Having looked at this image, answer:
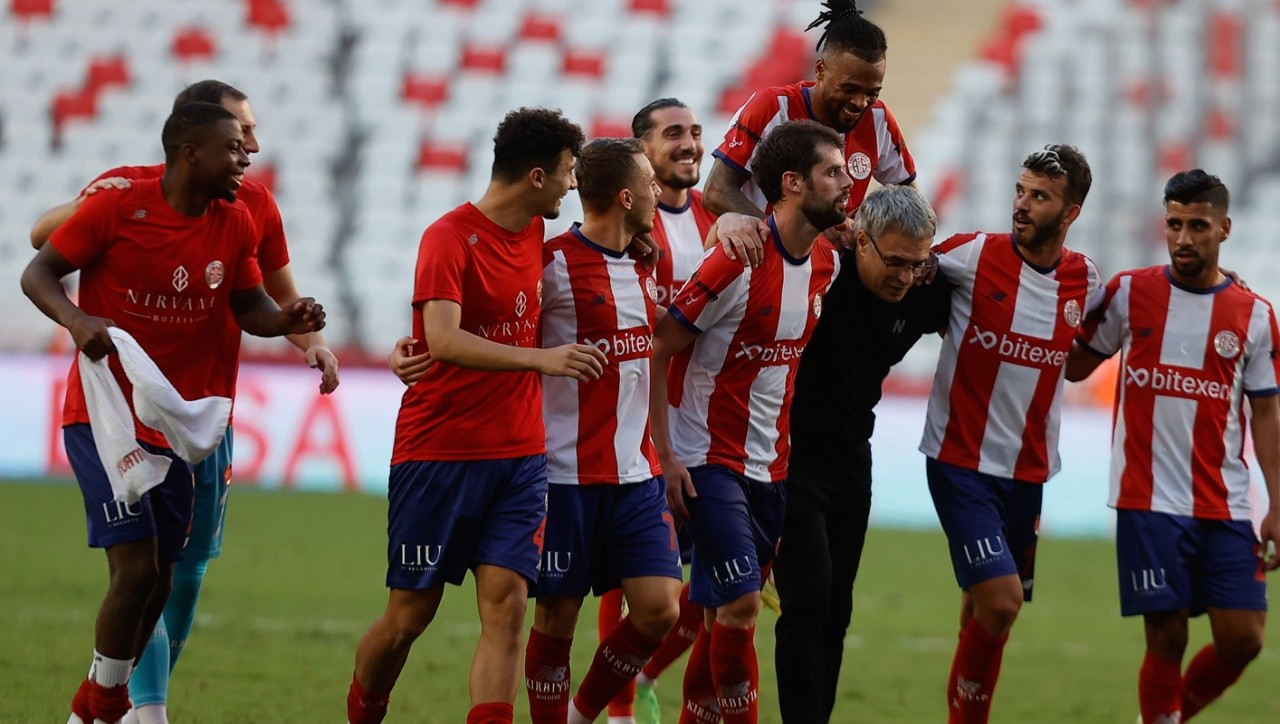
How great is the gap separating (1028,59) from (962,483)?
15.3 meters

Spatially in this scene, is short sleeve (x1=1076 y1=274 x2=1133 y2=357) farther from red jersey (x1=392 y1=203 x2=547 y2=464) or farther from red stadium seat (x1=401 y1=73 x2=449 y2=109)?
red stadium seat (x1=401 y1=73 x2=449 y2=109)

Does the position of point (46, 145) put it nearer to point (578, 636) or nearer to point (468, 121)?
point (468, 121)

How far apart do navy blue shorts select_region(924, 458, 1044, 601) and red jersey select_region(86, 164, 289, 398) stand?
2676 mm

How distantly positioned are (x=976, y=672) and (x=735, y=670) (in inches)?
43.4

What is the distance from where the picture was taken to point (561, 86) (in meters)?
20.5

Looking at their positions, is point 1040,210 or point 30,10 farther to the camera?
point 30,10

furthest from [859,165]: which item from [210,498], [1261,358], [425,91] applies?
[425,91]

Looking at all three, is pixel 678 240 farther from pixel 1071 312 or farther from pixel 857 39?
pixel 1071 312

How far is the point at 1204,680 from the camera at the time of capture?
675 centimetres

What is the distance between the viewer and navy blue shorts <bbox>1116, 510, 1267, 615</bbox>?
21.1ft

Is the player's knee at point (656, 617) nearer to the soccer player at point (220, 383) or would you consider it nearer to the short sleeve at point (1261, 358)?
the soccer player at point (220, 383)

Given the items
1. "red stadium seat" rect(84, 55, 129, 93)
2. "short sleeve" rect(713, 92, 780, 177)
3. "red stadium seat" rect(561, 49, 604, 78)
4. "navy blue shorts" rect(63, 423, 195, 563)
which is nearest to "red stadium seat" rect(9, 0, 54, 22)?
"red stadium seat" rect(84, 55, 129, 93)

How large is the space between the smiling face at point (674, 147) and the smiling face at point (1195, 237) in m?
2.03

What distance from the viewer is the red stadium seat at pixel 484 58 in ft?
67.5
